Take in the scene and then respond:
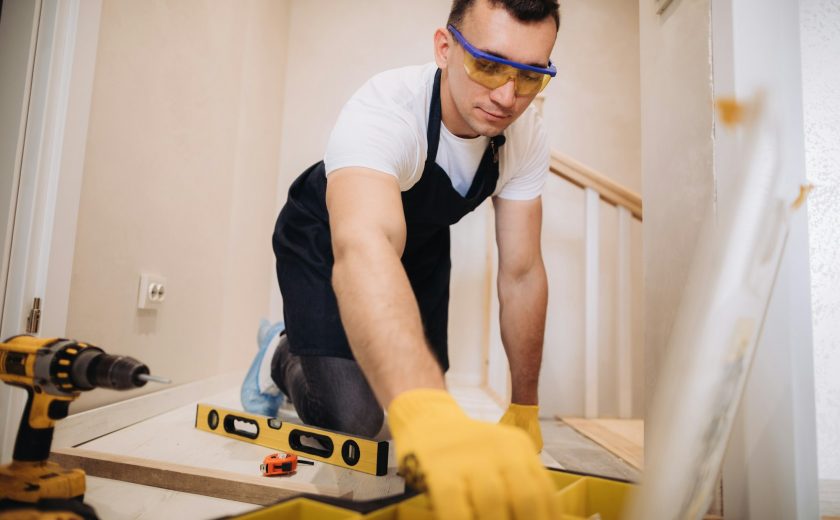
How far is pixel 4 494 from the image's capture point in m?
0.67

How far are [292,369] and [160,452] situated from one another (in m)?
0.45

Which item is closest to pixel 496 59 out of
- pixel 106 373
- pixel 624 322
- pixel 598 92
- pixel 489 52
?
pixel 489 52

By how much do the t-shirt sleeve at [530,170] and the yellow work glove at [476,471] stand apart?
1.01 m

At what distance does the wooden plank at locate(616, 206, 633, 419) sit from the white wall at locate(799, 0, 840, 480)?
1092mm

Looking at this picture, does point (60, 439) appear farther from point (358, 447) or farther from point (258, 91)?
point (258, 91)

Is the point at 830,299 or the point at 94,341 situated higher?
the point at 830,299

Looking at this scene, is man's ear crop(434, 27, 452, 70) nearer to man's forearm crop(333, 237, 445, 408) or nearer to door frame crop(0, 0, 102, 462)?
man's forearm crop(333, 237, 445, 408)

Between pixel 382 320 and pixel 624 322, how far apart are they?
1.57 metres

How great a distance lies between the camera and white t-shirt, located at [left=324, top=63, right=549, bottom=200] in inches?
38.1

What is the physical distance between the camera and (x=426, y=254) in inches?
61.5

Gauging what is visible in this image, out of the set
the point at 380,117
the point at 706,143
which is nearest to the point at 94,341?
the point at 380,117

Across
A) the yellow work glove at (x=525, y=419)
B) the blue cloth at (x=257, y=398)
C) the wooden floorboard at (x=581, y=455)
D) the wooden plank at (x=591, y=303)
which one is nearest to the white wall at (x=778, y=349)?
the wooden floorboard at (x=581, y=455)

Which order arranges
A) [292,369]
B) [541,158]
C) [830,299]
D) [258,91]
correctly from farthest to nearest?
[258,91] < [292,369] < [541,158] < [830,299]

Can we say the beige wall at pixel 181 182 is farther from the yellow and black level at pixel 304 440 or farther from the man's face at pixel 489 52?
the man's face at pixel 489 52
